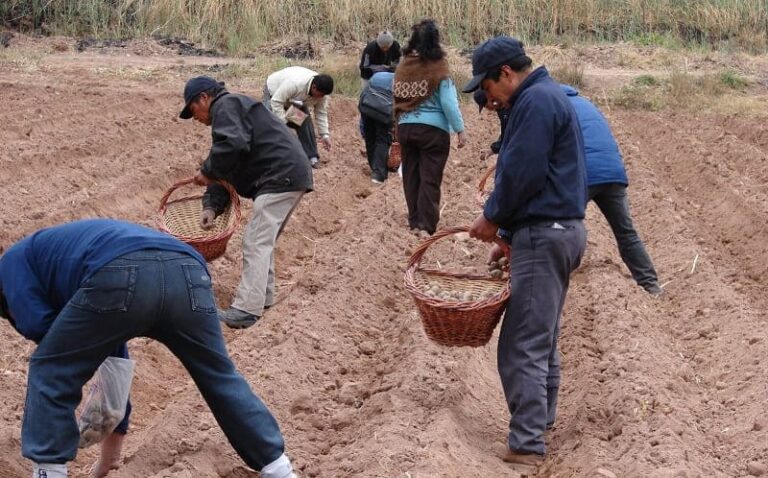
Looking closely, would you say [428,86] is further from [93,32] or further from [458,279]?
[93,32]

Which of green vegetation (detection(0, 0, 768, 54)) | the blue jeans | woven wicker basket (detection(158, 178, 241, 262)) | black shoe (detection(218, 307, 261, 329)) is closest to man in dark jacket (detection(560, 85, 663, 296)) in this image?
woven wicker basket (detection(158, 178, 241, 262))

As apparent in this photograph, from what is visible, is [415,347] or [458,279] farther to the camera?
[415,347]

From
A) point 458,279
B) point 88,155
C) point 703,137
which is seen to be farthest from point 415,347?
point 703,137

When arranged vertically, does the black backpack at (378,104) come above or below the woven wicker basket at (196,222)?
below

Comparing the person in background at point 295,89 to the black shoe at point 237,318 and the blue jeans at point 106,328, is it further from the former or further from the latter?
the blue jeans at point 106,328

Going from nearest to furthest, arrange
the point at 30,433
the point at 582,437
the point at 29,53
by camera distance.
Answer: the point at 30,433 < the point at 582,437 < the point at 29,53

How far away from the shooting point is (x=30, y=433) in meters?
4.28

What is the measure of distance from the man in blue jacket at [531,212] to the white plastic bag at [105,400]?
1696 mm

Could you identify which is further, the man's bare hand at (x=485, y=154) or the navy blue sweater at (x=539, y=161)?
the man's bare hand at (x=485, y=154)

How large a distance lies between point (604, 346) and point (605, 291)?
108 centimetres

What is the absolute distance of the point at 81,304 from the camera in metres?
4.19

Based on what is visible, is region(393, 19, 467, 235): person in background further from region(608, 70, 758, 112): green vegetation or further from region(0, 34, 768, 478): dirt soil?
region(608, 70, 758, 112): green vegetation

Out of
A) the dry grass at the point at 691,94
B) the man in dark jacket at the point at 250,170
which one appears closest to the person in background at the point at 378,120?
the man in dark jacket at the point at 250,170

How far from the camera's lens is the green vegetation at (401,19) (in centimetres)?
2384
